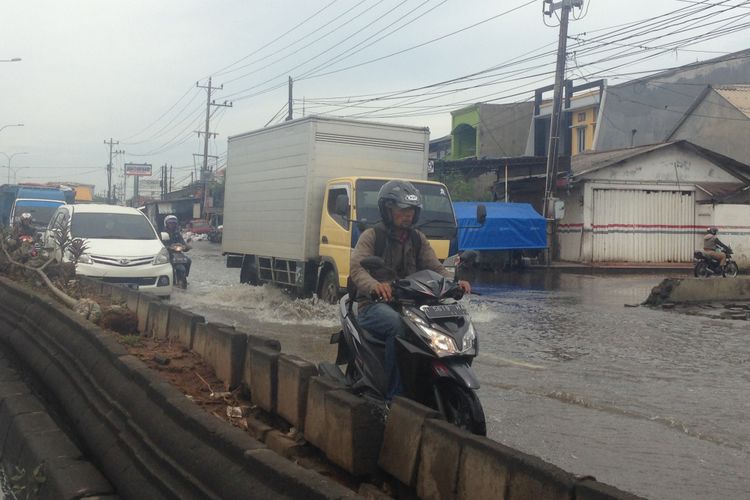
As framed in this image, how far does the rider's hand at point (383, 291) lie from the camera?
15.6 ft

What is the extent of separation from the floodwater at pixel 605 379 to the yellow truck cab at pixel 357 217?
86 centimetres

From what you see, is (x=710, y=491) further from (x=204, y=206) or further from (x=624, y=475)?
(x=204, y=206)

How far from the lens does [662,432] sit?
5.89 meters

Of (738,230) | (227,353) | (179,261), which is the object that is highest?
(738,230)

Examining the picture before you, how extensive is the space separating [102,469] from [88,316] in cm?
347

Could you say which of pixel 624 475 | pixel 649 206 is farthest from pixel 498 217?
pixel 624 475

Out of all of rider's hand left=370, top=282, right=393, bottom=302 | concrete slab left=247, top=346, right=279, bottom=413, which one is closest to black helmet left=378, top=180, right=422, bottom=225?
rider's hand left=370, top=282, right=393, bottom=302

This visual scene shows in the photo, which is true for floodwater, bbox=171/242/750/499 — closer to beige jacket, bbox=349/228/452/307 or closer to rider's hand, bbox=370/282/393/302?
beige jacket, bbox=349/228/452/307

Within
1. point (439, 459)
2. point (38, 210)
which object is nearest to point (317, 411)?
point (439, 459)

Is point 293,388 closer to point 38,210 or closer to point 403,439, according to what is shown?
point 403,439

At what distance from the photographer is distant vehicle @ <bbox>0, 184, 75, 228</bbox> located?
28922mm

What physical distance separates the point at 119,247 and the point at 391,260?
8938mm

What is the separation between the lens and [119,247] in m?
13.2

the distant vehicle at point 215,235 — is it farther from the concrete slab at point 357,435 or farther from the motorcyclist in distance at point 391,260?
the concrete slab at point 357,435
